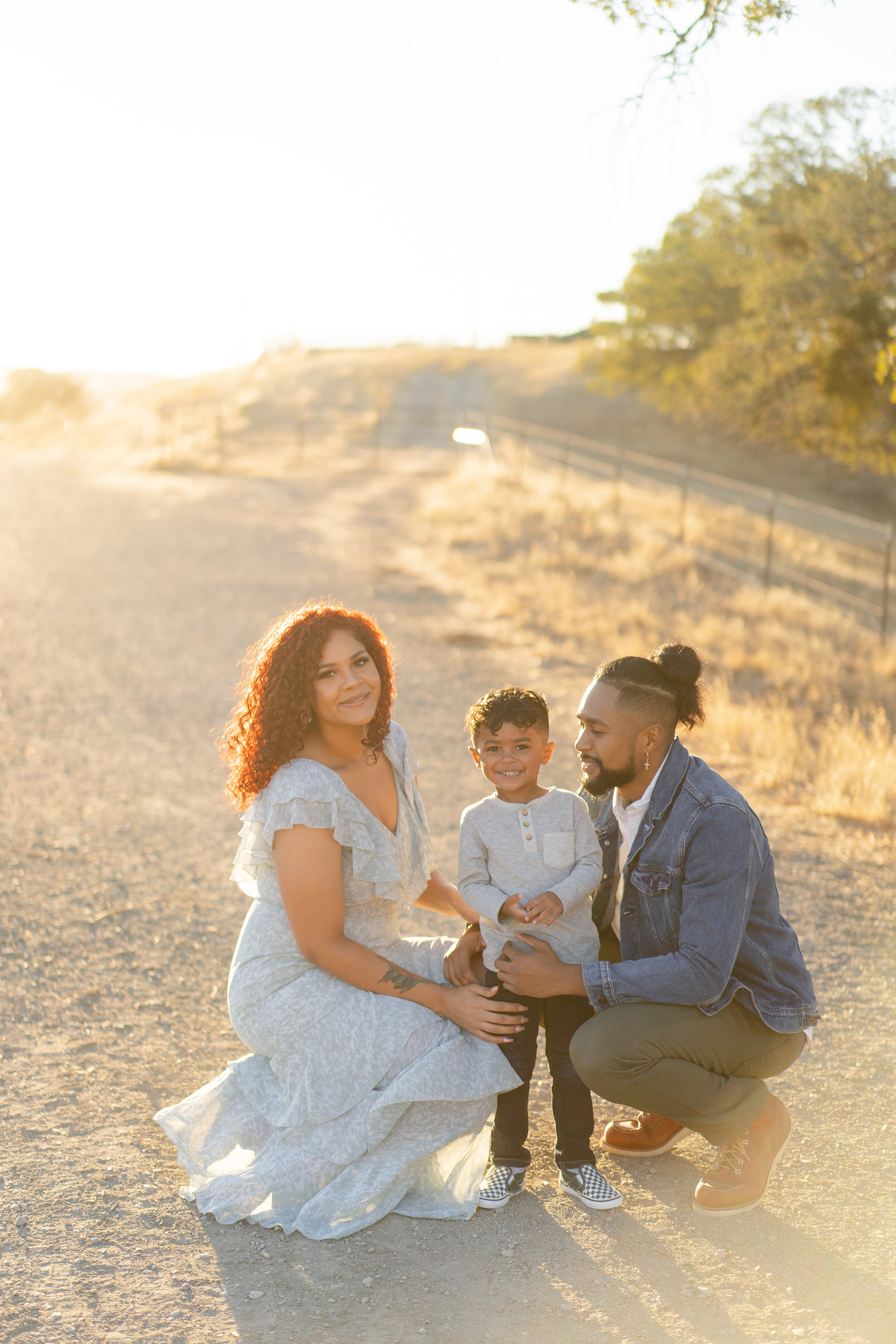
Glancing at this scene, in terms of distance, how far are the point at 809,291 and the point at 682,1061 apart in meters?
15.7

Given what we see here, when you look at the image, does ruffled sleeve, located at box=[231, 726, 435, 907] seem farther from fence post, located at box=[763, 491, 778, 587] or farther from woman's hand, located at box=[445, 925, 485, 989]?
fence post, located at box=[763, 491, 778, 587]

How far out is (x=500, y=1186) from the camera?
303 cm

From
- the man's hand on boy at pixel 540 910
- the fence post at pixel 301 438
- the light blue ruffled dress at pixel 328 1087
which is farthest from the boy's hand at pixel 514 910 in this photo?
the fence post at pixel 301 438

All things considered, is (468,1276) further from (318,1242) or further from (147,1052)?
(147,1052)

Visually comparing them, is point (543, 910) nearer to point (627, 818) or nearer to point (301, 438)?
point (627, 818)

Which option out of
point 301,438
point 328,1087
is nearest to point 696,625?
point 328,1087

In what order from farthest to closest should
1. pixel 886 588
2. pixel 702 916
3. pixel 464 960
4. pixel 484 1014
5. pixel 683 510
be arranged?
pixel 683 510 → pixel 886 588 → pixel 464 960 → pixel 484 1014 → pixel 702 916

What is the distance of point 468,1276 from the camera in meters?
2.72

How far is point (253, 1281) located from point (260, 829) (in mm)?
1042

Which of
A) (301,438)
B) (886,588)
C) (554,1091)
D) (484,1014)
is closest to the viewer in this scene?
(484,1014)

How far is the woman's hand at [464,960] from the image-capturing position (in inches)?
126

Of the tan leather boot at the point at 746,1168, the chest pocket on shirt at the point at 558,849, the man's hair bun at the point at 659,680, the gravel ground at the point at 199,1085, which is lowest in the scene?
the gravel ground at the point at 199,1085

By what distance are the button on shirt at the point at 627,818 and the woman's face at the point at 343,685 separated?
70 cm

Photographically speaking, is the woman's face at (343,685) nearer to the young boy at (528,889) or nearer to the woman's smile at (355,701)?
the woman's smile at (355,701)
